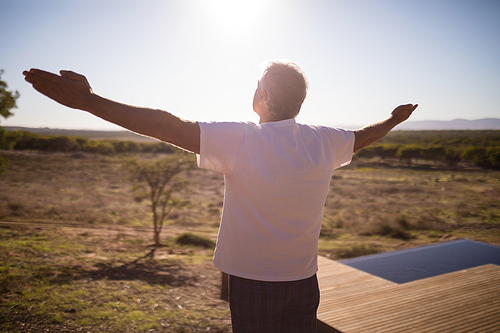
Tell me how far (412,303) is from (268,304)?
9.61 feet

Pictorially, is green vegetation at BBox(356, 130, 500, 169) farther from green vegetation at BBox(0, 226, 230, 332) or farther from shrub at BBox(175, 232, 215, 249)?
green vegetation at BBox(0, 226, 230, 332)

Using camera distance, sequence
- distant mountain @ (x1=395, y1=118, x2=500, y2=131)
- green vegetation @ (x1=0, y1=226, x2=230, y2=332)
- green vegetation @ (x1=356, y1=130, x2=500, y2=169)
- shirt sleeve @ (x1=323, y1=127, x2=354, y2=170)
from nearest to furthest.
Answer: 1. shirt sleeve @ (x1=323, y1=127, x2=354, y2=170)
2. green vegetation @ (x1=0, y1=226, x2=230, y2=332)
3. green vegetation @ (x1=356, y1=130, x2=500, y2=169)
4. distant mountain @ (x1=395, y1=118, x2=500, y2=131)

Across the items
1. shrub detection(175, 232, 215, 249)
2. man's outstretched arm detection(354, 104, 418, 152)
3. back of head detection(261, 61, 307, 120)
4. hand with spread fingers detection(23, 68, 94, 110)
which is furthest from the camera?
shrub detection(175, 232, 215, 249)

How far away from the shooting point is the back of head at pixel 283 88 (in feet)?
3.23

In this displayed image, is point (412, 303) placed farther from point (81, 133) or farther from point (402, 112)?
point (81, 133)

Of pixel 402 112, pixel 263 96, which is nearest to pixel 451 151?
pixel 402 112

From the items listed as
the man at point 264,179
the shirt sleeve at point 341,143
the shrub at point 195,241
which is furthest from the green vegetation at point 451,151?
the man at point 264,179

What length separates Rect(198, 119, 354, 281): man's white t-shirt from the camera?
881mm

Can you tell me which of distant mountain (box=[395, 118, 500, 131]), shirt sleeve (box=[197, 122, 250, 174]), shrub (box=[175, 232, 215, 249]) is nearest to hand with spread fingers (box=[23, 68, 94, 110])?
shirt sleeve (box=[197, 122, 250, 174])

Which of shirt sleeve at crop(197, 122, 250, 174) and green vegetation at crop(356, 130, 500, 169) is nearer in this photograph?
shirt sleeve at crop(197, 122, 250, 174)

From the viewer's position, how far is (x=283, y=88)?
0.98m

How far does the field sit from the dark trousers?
2920 millimetres

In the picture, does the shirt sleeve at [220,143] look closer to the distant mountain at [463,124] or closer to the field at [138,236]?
the field at [138,236]

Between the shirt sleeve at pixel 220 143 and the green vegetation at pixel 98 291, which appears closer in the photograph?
the shirt sleeve at pixel 220 143
